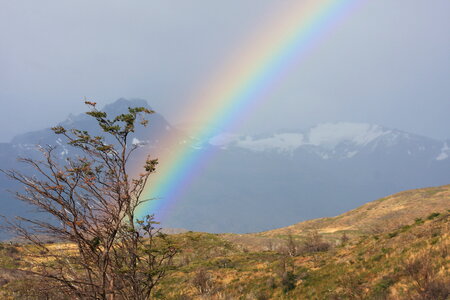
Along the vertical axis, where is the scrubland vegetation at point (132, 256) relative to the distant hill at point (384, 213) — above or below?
below

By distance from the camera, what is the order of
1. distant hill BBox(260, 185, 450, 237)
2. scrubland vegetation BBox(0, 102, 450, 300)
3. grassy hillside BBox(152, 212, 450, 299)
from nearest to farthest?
scrubland vegetation BBox(0, 102, 450, 300)
grassy hillside BBox(152, 212, 450, 299)
distant hill BBox(260, 185, 450, 237)

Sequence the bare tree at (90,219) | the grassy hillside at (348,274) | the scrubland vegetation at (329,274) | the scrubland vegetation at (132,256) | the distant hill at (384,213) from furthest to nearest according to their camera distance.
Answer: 1. the distant hill at (384,213)
2. the grassy hillside at (348,274)
3. the scrubland vegetation at (329,274)
4. the scrubland vegetation at (132,256)
5. the bare tree at (90,219)

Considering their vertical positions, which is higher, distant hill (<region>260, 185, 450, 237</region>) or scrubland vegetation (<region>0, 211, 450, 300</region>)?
distant hill (<region>260, 185, 450, 237</region>)

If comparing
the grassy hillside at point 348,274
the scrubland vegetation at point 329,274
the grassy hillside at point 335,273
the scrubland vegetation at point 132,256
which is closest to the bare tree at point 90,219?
the scrubland vegetation at point 132,256

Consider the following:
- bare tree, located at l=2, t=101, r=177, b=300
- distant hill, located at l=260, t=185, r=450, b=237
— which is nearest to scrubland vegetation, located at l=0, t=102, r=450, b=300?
bare tree, located at l=2, t=101, r=177, b=300

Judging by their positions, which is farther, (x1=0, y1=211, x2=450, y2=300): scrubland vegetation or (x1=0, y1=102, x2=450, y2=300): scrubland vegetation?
(x1=0, y1=211, x2=450, y2=300): scrubland vegetation

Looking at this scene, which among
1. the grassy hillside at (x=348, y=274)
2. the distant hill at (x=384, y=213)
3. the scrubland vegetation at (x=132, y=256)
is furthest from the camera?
the distant hill at (x=384, y=213)

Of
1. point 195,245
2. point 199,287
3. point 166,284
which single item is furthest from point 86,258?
point 195,245

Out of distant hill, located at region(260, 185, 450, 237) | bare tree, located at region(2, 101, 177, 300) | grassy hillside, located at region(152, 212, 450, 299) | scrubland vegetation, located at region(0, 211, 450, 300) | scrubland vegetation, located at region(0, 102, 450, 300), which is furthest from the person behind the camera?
distant hill, located at region(260, 185, 450, 237)

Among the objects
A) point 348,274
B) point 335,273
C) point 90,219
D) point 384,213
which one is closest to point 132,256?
point 90,219

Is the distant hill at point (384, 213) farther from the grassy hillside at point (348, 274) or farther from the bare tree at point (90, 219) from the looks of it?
the bare tree at point (90, 219)

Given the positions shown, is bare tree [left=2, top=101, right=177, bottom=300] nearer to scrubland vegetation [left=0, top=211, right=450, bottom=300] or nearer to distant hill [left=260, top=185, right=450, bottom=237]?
scrubland vegetation [left=0, top=211, right=450, bottom=300]

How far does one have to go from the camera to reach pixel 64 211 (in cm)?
823

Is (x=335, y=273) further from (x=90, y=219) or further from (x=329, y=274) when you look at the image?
(x=90, y=219)
